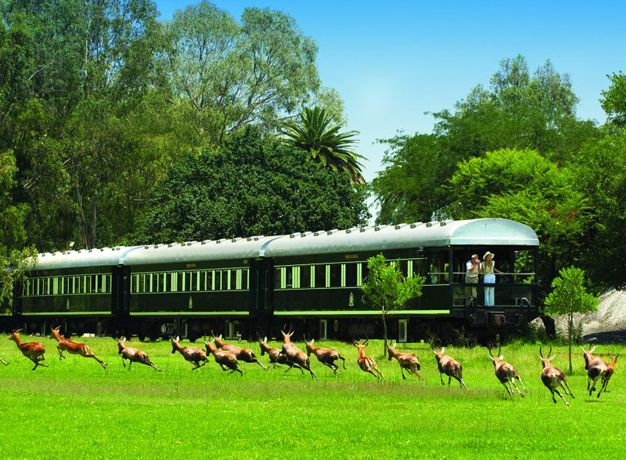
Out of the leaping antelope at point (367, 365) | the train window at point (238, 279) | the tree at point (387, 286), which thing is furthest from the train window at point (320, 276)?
the leaping antelope at point (367, 365)

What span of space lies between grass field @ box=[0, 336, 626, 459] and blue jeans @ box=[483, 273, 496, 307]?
8.14 meters

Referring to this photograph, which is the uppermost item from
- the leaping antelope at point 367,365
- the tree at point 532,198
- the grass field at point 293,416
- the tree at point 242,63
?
the tree at point 242,63

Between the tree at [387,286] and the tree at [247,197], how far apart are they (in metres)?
38.2

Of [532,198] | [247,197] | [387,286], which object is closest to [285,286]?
[387,286]

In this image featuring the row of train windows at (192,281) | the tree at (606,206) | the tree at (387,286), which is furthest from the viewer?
the row of train windows at (192,281)

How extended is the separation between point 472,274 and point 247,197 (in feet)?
128

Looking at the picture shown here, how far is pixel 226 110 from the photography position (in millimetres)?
101500

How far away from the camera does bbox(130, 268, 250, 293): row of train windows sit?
5188 cm

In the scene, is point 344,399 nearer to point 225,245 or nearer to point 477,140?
point 225,245

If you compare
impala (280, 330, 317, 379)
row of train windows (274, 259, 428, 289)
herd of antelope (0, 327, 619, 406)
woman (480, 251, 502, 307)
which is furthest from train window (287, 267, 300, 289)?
impala (280, 330, 317, 379)

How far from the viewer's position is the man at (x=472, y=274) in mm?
41969

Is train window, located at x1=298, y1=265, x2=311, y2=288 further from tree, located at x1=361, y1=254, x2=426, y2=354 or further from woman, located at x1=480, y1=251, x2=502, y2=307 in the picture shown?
woman, located at x1=480, y1=251, x2=502, y2=307

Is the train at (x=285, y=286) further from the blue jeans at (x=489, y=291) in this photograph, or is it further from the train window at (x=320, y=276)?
the blue jeans at (x=489, y=291)

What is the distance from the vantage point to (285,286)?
162ft
